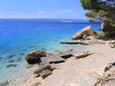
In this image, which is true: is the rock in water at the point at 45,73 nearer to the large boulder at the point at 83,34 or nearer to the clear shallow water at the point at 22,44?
the clear shallow water at the point at 22,44

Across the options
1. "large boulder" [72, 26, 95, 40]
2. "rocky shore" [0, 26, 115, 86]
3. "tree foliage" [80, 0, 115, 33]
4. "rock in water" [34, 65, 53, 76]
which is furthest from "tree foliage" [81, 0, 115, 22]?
"rock in water" [34, 65, 53, 76]

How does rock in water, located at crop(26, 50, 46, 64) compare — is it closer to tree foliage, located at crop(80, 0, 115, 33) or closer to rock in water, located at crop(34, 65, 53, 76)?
rock in water, located at crop(34, 65, 53, 76)

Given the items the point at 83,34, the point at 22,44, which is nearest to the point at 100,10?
the point at 83,34

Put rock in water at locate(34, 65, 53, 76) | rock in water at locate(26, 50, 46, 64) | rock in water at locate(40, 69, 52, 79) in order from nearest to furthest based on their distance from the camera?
rock in water at locate(40, 69, 52, 79), rock in water at locate(34, 65, 53, 76), rock in water at locate(26, 50, 46, 64)

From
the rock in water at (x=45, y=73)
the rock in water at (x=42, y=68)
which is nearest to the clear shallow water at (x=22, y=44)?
the rock in water at (x=42, y=68)

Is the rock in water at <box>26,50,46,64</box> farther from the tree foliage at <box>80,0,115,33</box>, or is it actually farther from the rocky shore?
the tree foliage at <box>80,0,115,33</box>

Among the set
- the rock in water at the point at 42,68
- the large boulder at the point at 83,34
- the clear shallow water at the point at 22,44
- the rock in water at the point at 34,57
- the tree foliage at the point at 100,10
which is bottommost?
the clear shallow water at the point at 22,44

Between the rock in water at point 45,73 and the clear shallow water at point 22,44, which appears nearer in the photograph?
the rock in water at point 45,73

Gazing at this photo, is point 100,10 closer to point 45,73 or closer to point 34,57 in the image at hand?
point 34,57

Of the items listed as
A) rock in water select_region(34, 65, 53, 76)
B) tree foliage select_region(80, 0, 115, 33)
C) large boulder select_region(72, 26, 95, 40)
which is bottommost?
large boulder select_region(72, 26, 95, 40)

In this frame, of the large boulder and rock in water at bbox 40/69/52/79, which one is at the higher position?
rock in water at bbox 40/69/52/79

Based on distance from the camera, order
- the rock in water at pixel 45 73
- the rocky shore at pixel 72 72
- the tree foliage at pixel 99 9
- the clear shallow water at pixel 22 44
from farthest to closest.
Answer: the tree foliage at pixel 99 9, the clear shallow water at pixel 22 44, the rock in water at pixel 45 73, the rocky shore at pixel 72 72

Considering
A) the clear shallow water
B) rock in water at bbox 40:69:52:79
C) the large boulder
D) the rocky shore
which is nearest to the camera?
the rocky shore

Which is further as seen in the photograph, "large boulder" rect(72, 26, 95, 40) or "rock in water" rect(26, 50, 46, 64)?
"large boulder" rect(72, 26, 95, 40)
